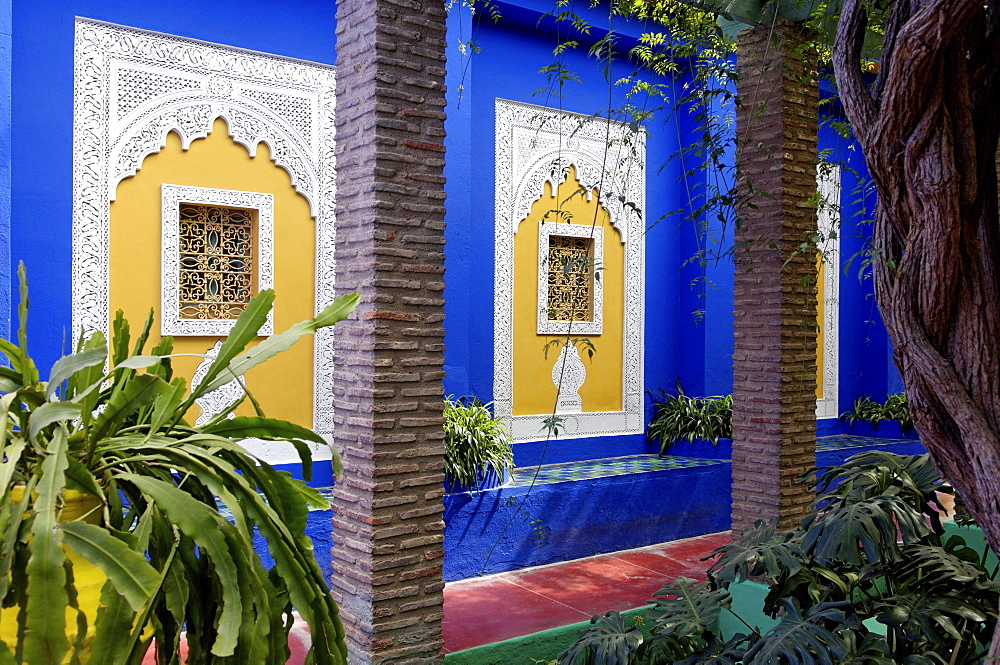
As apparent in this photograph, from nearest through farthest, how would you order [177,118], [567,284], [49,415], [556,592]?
[49,415] → [556,592] → [177,118] → [567,284]

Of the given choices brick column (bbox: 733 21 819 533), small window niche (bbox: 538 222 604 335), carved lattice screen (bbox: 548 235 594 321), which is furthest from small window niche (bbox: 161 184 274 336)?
brick column (bbox: 733 21 819 533)

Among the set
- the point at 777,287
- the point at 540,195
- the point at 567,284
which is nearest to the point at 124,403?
the point at 777,287

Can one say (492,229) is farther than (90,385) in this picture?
Yes

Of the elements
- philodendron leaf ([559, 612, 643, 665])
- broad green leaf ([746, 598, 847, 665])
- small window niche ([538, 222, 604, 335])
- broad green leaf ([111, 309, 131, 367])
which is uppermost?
small window niche ([538, 222, 604, 335])

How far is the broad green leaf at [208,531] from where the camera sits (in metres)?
1.23

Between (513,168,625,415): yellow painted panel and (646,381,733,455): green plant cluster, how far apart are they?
1.51 ft

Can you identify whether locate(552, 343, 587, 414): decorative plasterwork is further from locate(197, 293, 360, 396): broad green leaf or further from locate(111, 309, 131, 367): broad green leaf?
locate(197, 293, 360, 396): broad green leaf

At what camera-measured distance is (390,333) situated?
3541 mm

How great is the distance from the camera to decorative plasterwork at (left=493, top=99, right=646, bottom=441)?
732 centimetres

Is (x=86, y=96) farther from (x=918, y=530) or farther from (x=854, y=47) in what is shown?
(x=918, y=530)

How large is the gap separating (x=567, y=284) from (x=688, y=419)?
175 centimetres

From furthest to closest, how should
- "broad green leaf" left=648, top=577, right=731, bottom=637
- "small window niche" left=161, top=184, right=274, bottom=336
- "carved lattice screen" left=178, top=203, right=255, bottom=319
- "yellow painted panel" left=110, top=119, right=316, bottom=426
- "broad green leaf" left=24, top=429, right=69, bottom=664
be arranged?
1. "carved lattice screen" left=178, top=203, right=255, bottom=319
2. "small window niche" left=161, top=184, right=274, bottom=336
3. "yellow painted panel" left=110, top=119, right=316, bottom=426
4. "broad green leaf" left=648, top=577, right=731, bottom=637
5. "broad green leaf" left=24, top=429, right=69, bottom=664

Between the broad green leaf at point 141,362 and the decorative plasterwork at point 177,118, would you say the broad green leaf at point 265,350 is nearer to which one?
the broad green leaf at point 141,362

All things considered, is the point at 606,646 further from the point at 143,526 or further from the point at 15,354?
the point at 15,354
